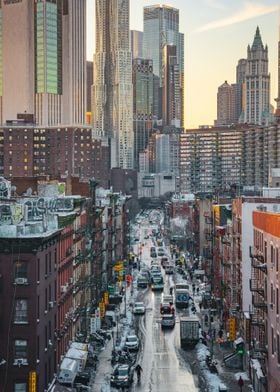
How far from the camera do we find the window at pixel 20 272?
51909 millimetres

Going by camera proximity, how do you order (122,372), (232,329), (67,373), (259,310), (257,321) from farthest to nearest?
(232,329), (122,372), (257,321), (259,310), (67,373)

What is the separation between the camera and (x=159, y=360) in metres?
74.4

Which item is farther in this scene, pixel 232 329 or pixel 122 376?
pixel 232 329

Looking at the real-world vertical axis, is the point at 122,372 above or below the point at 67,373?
below

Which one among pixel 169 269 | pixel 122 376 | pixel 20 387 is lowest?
pixel 169 269

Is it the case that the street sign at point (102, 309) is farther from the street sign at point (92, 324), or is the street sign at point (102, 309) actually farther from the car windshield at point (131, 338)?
the car windshield at point (131, 338)

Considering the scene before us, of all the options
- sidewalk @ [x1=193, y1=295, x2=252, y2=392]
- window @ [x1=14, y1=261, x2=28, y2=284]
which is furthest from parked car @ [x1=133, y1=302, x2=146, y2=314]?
window @ [x1=14, y1=261, x2=28, y2=284]

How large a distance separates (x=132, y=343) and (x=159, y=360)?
566 centimetres

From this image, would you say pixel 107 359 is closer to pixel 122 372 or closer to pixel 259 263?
pixel 122 372

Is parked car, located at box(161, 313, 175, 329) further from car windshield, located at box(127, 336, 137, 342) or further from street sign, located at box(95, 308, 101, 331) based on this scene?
car windshield, located at box(127, 336, 137, 342)

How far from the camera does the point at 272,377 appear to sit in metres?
53.3

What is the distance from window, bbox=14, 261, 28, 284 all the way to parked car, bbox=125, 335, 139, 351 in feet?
92.7

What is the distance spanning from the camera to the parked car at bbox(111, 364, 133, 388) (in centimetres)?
6325

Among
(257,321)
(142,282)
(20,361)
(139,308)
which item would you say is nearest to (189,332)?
(257,321)
